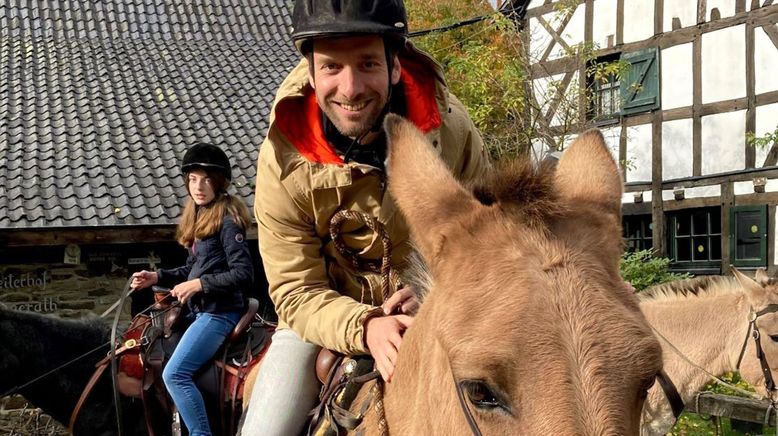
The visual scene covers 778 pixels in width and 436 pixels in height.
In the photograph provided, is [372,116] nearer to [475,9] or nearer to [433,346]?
[433,346]

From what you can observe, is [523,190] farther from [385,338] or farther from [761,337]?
[761,337]

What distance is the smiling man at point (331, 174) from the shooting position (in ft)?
7.70

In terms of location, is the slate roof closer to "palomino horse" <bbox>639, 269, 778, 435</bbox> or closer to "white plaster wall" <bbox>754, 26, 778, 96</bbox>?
"palomino horse" <bbox>639, 269, 778, 435</bbox>

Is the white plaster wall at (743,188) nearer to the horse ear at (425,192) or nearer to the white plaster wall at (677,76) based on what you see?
the white plaster wall at (677,76)

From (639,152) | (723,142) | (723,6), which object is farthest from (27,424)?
(723,6)

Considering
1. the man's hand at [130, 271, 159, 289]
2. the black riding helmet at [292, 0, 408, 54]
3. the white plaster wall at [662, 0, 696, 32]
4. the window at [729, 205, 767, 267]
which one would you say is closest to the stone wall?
the man's hand at [130, 271, 159, 289]

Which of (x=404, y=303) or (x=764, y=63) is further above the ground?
(x=764, y=63)

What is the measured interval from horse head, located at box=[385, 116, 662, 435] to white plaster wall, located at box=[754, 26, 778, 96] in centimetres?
1177

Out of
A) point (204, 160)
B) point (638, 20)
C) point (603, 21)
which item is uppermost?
point (603, 21)

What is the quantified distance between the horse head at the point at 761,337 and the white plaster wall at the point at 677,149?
7.62 meters

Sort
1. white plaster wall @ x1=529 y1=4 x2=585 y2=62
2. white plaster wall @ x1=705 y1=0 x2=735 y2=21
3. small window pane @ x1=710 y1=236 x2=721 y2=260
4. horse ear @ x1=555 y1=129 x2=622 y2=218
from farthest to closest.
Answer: white plaster wall @ x1=529 y1=4 x2=585 y2=62 → small window pane @ x1=710 y1=236 x2=721 y2=260 → white plaster wall @ x1=705 y1=0 x2=735 y2=21 → horse ear @ x1=555 y1=129 x2=622 y2=218

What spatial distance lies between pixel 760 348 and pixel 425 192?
5130 mm

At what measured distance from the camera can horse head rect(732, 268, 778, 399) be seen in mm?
5938

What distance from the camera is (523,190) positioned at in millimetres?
1812
